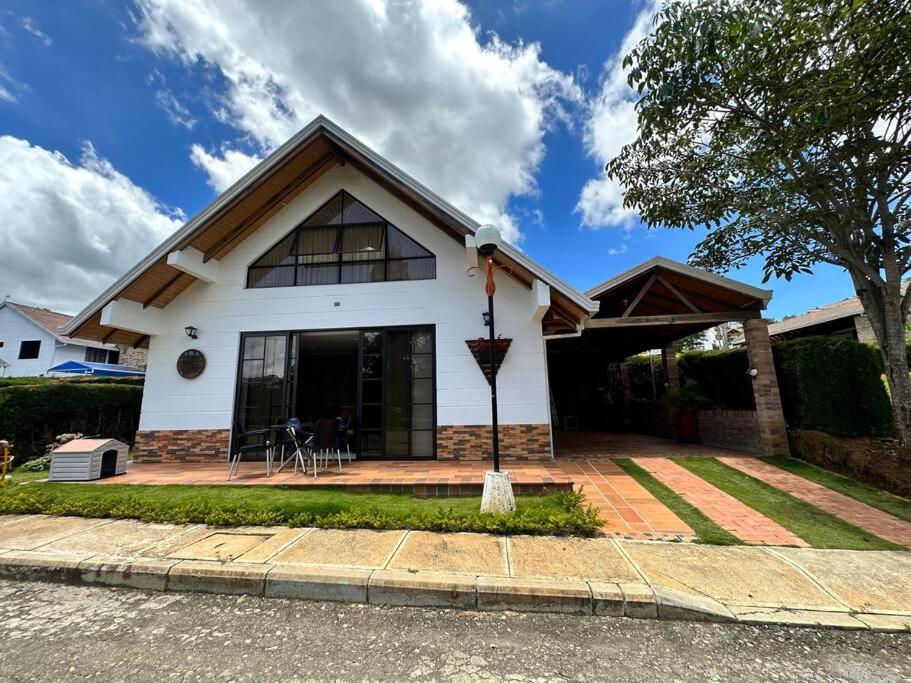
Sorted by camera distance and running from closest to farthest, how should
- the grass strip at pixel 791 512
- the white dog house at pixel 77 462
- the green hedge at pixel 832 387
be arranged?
1. the grass strip at pixel 791 512
2. the white dog house at pixel 77 462
3. the green hedge at pixel 832 387

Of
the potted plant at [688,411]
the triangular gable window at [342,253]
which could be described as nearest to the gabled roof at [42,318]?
the triangular gable window at [342,253]

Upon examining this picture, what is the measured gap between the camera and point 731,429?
7789 millimetres

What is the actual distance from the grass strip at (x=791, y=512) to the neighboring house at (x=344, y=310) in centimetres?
266

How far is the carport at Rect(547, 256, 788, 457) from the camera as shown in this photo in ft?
22.9

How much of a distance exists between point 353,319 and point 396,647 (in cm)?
576

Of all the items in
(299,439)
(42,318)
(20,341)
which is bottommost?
(299,439)

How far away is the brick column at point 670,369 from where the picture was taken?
33.7ft

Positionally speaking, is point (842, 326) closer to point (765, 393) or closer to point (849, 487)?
point (765, 393)

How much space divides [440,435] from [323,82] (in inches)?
304

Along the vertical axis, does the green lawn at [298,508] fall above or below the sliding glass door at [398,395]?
below

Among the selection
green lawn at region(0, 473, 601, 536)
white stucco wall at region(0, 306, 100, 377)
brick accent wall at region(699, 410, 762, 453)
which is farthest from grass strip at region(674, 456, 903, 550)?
white stucco wall at region(0, 306, 100, 377)

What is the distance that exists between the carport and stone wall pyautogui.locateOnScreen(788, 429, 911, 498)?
46 cm

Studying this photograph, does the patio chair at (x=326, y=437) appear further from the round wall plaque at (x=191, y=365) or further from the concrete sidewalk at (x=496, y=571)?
the round wall plaque at (x=191, y=365)

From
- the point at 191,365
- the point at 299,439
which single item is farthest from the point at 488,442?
the point at 191,365
